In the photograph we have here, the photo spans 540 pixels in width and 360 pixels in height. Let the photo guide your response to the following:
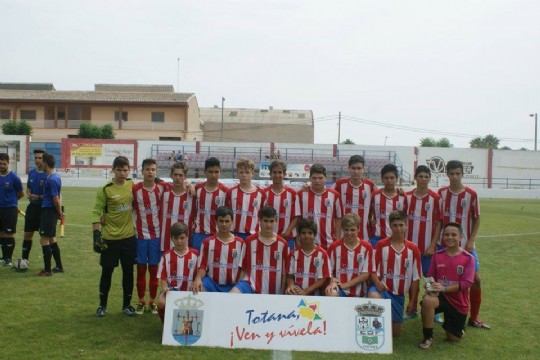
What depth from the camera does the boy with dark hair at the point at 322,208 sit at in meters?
5.86

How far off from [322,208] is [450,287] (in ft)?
5.17

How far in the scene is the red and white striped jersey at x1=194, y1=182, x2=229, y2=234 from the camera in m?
5.71

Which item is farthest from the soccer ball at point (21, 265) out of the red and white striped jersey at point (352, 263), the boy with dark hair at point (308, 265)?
the red and white striped jersey at point (352, 263)

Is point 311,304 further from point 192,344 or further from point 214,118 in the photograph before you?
point 214,118

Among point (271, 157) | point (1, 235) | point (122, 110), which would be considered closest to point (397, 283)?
point (1, 235)

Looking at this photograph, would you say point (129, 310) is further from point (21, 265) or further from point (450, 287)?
point (450, 287)

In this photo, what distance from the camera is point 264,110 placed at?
6538 cm

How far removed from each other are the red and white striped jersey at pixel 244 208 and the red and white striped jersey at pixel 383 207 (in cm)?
135

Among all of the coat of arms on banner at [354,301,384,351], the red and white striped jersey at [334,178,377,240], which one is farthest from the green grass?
the red and white striped jersey at [334,178,377,240]

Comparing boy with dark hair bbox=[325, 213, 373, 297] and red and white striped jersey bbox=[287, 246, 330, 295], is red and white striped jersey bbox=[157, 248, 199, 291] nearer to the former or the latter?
red and white striped jersey bbox=[287, 246, 330, 295]

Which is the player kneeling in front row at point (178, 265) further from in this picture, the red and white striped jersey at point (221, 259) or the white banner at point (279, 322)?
the white banner at point (279, 322)

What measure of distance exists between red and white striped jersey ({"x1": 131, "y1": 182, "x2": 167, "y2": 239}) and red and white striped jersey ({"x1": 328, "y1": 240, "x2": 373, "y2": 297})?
1957mm

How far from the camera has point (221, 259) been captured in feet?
17.1

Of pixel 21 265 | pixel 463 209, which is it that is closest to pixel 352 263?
pixel 463 209
